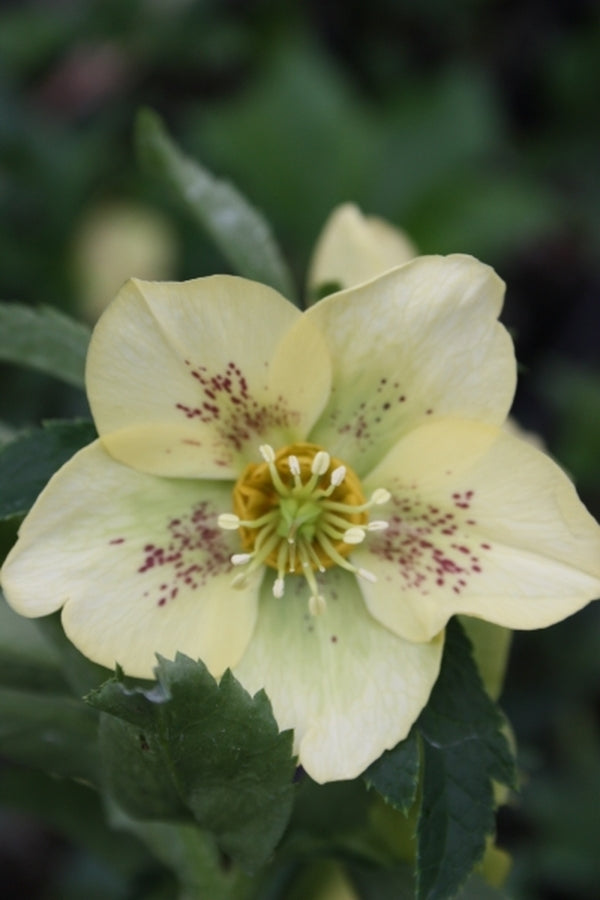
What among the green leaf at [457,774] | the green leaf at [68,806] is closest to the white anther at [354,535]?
the green leaf at [457,774]

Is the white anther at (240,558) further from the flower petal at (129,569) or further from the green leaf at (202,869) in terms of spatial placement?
the green leaf at (202,869)

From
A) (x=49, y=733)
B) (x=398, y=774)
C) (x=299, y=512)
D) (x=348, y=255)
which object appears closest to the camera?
(x=398, y=774)

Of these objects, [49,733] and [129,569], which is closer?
[129,569]

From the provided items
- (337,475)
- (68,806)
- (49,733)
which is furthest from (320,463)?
(68,806)

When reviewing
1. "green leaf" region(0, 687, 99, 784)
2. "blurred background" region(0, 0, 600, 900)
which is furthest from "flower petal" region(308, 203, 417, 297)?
"blurred background" region(0, 0, 600, 900)

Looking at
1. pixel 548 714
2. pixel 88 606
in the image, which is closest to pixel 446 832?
pixel 88 606

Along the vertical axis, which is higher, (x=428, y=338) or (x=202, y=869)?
(x=428, y=338)

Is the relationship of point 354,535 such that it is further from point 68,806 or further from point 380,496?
point 68,806

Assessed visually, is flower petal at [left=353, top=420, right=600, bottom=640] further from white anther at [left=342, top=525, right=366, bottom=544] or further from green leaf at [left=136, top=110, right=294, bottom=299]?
green leaf at [left=136, top=110, right=294, bottom=299]
